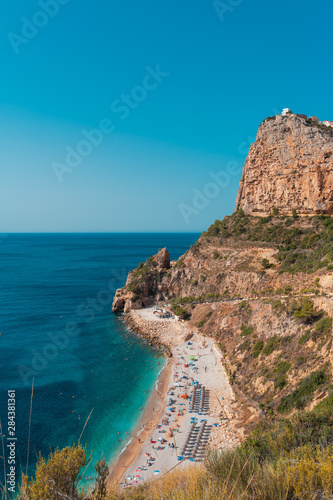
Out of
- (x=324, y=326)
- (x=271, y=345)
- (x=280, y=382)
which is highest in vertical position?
(x=324, y=326)

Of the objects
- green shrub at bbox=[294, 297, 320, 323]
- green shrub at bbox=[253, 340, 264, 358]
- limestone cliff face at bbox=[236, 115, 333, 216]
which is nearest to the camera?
green shrub at bbox=[294, 297, 320, 323]

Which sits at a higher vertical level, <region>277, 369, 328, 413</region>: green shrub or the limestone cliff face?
the limestone cliff face

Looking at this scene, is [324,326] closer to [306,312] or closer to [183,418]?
[306,312]

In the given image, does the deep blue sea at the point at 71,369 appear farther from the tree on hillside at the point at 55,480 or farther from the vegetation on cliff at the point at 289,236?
the vegetation on cliff at the point at 289,236

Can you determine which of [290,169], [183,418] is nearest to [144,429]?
[183,418]

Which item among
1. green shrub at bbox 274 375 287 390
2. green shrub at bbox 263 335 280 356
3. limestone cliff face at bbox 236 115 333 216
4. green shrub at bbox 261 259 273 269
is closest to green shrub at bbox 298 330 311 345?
green shrub at bbox 263 335 280 356

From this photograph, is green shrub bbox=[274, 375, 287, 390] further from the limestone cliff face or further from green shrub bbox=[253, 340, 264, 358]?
the limestone cliff face

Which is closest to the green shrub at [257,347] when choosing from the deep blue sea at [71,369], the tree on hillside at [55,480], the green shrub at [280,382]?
the green shrub at [280,382]
